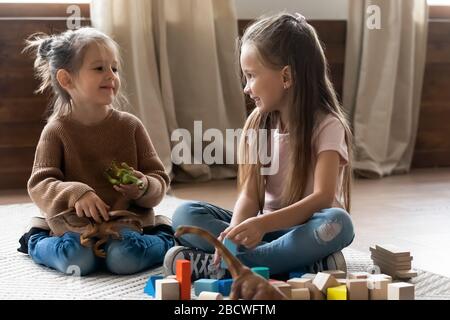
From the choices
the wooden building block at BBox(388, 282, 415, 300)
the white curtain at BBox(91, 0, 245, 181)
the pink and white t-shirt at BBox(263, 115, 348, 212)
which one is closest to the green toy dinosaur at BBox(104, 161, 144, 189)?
the pink and white t-shirt at BBox(263, 115, 348, 212)

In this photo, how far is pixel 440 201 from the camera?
8.12 feet

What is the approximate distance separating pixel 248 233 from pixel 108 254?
36cm

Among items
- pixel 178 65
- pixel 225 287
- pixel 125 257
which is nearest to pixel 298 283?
pixel 225 287

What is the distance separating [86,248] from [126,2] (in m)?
1.32

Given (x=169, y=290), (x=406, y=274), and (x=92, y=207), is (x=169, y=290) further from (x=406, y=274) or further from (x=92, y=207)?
(x=406, y=274)

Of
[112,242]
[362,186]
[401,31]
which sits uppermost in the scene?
[401,31]

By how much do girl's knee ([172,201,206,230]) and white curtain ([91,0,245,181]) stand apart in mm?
1176

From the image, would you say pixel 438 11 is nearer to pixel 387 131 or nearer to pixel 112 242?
pixel 387 131

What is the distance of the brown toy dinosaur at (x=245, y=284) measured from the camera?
1121 millimetres

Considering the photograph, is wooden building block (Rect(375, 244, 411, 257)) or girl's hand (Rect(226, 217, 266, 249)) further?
wooden building block (Rect(375, 244, 411, 257))

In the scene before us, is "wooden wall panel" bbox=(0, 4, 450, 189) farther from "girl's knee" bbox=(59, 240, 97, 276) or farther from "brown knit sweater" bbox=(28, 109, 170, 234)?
"girl's knee" bbox=(59, 240, 97, 276)

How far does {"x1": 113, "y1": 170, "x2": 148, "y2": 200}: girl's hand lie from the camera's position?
165 centimetres

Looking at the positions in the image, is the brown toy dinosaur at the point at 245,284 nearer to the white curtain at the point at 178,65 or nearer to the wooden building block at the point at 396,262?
the wooden building block at the point at 396,262

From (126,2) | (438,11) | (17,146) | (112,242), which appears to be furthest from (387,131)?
(112,242)
